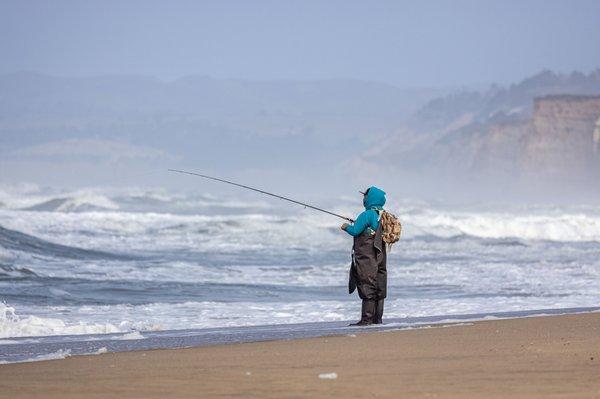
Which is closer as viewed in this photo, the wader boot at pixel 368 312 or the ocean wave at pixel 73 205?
the wader boot at pixel 368 312

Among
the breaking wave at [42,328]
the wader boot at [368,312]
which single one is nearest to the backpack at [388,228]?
the wader boot at [368,312]

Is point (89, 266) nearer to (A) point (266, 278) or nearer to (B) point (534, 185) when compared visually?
(A) point (266, 278)

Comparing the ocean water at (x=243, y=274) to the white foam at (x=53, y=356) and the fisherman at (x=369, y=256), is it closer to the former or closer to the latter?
the white foam at (x=53, y=356)

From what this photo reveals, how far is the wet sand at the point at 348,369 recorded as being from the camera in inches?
237

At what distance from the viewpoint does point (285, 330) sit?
9.77m

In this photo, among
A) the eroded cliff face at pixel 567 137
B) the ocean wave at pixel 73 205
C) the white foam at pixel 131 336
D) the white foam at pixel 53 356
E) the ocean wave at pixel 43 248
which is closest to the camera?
the white foam at pixel 53 356

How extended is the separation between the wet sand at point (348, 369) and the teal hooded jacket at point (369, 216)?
49.0 inches

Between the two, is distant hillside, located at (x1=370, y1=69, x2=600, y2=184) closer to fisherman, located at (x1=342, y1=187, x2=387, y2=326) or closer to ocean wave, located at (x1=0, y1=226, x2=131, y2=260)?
ocean wave, located at (x1=0, y1=226, x2=131, y2=260)

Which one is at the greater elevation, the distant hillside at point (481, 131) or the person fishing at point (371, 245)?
the distant hillside at point (481, 131)

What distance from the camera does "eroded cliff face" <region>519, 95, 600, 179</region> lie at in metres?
86.2

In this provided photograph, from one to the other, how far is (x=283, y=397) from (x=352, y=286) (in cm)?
402

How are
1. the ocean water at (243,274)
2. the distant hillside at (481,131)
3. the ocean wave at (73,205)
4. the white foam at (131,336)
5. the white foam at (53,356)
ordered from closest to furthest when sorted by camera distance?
the white foam at (53,356) < the white foam at (131,336) < the ocean water at (243,274) < the ocean wave at (73,205) < the distant hillside at (481,131)

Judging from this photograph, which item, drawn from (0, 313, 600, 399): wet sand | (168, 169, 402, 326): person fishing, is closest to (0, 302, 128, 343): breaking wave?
(168, 169, 402, 326): person fishing

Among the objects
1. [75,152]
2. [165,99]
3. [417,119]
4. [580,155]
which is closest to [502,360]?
[580,155]
